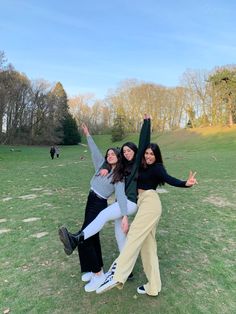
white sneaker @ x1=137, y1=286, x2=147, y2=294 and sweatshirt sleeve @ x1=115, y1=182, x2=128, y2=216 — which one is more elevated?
sweatshirt sleeve @ x1=115, y1=182, x2=128, y2=216

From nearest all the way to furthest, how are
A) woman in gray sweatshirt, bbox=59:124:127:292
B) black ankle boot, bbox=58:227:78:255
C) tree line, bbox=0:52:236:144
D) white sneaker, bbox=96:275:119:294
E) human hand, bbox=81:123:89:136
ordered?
white sneaker, bbox=96:275:119:294
black ankle boot, bbox=58:227:78:255
woman in gray sweatshirt, bbox=59:124:127:292
human hand, bbox=81:123:89:136
tree line, bbox=0:52:236:144

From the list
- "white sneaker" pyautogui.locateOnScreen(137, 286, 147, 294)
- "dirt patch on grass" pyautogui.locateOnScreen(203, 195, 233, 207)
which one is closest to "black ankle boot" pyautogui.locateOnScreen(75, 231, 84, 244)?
"white sneaker" pyautogui.locateOnScreen(137, 286, 147, 294)

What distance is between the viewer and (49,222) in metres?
6.89

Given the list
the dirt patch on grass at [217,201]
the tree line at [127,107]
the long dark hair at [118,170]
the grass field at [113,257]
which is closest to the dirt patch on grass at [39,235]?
the grass field at [113,257]

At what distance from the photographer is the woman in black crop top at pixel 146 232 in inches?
141

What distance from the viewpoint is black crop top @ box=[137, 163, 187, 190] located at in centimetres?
387

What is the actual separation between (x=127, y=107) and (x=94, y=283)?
61.0m

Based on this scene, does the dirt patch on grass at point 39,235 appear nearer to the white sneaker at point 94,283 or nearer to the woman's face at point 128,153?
the white sneaker at point 94,283

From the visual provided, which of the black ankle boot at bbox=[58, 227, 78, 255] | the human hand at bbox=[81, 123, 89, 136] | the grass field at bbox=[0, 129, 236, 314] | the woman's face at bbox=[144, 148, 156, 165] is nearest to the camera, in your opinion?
the grass field at bbox=[0, 129, 236, 314]

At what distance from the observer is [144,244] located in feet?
12.6

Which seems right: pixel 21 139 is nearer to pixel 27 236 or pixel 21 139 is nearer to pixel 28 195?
pixel 28 195

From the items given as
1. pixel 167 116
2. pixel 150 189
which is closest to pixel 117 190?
pixel 150 189

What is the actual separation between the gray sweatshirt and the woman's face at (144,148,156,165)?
1.32 feet

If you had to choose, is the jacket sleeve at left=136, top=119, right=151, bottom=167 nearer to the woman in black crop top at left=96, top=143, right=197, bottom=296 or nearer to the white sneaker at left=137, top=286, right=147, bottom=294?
the woman in black crop top at left=96, top=143, right=197, bottom=296
